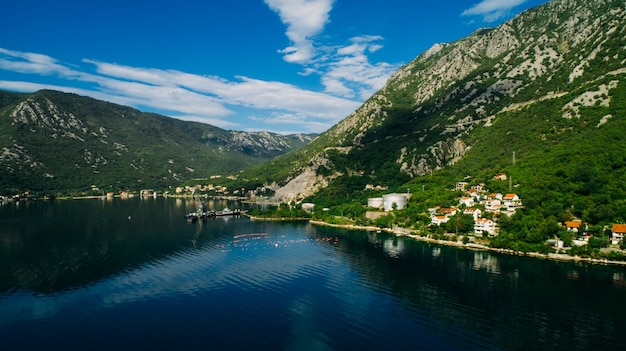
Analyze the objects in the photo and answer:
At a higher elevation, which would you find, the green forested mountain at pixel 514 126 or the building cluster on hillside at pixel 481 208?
the green forested mountain at pixel 514 126

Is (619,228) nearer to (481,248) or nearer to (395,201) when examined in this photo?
(481,248)

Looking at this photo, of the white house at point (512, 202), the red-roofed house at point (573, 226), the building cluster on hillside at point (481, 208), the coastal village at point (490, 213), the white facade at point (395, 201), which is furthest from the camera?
the white facade at point (395, 201)

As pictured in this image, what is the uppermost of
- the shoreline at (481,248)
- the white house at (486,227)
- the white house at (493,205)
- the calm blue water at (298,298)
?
the white house at (493,205)

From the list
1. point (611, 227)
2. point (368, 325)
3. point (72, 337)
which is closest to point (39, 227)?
point (72, 337)

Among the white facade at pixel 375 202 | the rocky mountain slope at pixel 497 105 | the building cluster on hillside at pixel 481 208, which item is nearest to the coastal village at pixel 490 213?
the building cluster on hillside at pixel 481 208

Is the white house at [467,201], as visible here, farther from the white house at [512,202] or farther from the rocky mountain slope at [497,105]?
the rocky mountain slope at [497,105]

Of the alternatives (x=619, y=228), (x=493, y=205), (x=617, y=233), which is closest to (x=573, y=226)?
(x=617, y=233)

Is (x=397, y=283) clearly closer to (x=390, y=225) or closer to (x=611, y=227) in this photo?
(x=611, y=227)
